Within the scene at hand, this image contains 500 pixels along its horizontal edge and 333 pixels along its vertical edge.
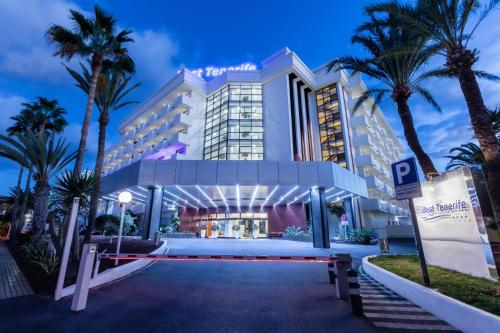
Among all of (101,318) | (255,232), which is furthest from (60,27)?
(255,232)

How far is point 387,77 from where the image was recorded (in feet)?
43.8

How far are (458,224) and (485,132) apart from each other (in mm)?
2808

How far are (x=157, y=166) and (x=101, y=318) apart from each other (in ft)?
51.9

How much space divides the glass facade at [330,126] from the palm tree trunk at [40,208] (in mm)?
36542

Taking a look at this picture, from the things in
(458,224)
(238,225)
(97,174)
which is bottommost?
(458,224)

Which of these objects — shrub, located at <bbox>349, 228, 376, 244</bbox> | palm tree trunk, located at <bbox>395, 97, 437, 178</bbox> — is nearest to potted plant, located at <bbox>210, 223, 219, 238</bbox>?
shrub, located at <bbox>349, 228, 376, 244</bbox>

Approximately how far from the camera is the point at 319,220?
19672 millimetres

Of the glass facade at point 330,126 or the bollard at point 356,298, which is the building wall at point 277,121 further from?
the bollard at point 356,298

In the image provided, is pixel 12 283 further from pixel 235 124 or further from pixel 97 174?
pixel 235 124

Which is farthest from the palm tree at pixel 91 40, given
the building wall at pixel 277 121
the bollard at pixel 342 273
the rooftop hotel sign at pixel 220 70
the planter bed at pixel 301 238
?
the rooftop hotel sign at pixel 220 70

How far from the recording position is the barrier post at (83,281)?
498 cm

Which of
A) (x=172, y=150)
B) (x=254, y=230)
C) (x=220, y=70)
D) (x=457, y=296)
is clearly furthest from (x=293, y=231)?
(x=220, y=70)

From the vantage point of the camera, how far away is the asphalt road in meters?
4.19

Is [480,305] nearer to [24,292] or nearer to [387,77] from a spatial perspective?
[24,292]
